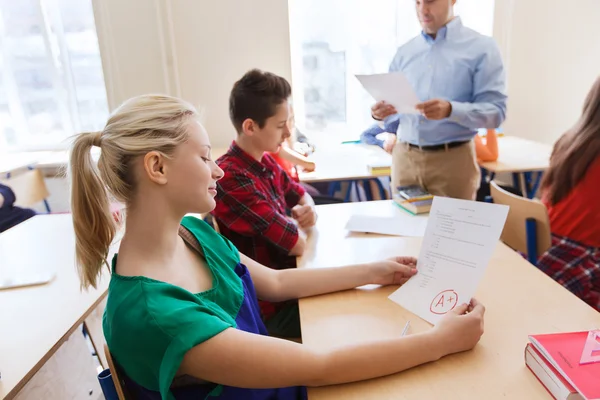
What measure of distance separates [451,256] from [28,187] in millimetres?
3124

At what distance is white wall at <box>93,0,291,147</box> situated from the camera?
3338 millimetres

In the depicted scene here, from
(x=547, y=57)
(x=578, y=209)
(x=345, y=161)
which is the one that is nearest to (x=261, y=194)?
(x=578, y=209)

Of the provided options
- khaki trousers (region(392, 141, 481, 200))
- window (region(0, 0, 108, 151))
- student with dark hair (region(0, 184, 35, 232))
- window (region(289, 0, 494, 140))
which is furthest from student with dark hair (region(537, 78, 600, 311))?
window (region(0, 0, 108, 151))

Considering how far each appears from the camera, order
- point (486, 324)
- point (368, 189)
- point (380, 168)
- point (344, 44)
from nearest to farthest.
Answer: point (486, 324), point (380, 168), point (368, 189), point (344, 44)

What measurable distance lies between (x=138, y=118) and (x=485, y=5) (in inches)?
141

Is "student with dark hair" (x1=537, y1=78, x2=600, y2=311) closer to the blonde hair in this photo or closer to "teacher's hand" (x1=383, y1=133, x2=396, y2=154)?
"teacher's hand" (x1=383, y1=133, x2=396, y2=154)

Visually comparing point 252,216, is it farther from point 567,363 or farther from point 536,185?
point 536,185

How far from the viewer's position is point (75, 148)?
79cm

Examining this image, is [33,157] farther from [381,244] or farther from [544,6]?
[544,6]

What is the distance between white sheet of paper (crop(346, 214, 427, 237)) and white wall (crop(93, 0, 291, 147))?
7.23ft

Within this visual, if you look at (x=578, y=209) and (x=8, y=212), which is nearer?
(x=578, y=209)

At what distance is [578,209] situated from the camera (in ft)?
5.07

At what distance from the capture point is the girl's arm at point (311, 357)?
697 millimetres

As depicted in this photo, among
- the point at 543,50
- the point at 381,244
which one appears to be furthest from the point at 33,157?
the point at 543,50
